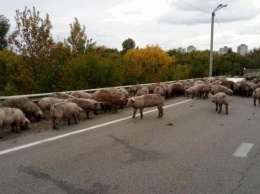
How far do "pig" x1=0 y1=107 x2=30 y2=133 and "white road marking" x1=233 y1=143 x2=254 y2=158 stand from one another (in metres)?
5.54

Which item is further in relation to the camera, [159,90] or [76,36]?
[76,36]

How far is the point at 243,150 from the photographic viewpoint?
22.8ft

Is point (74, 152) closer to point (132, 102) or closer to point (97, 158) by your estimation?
point (97, 158)

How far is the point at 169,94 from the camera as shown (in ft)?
60.3

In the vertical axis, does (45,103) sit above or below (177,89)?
above

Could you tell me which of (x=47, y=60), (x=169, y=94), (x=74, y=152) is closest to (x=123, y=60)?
(x=47, y=60)

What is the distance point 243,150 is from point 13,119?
575 centimetres

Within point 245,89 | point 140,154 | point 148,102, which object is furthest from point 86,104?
point 245,89

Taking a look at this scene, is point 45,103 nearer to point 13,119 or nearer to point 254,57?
point 13,119

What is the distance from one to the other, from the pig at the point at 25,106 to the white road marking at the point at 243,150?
6233 millimetres

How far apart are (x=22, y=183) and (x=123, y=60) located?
89.2ft

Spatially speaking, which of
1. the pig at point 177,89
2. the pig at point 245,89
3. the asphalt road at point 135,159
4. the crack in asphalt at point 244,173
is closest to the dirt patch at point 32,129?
the asphalt road at point 135,159

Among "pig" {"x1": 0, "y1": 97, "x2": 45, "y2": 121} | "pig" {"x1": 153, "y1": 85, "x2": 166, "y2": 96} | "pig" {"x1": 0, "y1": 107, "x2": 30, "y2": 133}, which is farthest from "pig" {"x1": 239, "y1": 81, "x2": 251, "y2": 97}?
"pig" {"x1": 0, "y1": 107, "x2": 30, "y2": 133}

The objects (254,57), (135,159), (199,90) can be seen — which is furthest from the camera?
(254,57)
